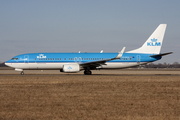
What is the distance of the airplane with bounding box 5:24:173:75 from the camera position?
3875cm

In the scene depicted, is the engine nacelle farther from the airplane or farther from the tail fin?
the tail fin

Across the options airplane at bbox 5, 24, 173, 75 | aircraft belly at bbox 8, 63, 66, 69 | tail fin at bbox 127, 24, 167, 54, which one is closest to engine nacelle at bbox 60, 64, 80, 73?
airplane at bbox 5, 24, 173, 75

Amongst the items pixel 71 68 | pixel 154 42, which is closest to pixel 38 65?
pixel 71 68

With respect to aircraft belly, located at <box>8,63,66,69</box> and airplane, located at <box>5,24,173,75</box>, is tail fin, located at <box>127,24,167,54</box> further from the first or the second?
aircraft belly, located at <box>8,63,66,69</box>

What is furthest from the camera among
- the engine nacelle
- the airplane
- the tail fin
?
the tail fin

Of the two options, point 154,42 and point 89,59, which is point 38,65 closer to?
point 89,59

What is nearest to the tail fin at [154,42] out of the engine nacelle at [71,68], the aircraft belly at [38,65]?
the engine nacelle at [71,68]

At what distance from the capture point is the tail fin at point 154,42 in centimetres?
4156

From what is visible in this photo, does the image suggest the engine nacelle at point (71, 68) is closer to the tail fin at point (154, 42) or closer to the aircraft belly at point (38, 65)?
the aircraft belly at point (38, 65)

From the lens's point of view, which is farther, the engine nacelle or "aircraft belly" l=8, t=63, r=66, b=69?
"aircraft belly" l=8, t=63, r=66, b=69

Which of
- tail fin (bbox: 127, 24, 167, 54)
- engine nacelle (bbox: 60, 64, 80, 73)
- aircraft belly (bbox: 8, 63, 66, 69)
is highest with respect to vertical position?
tail fin (bbox: 127, 24, 167, 54)

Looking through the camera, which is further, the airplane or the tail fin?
the tail fin

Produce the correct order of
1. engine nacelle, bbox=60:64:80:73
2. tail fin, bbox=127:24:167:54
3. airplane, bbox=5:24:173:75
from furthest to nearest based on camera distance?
tail fin, bbox=127:24:167:54, airplane, bbox=5:24:173:75, engine nacelle, bbox=60:64:80:73

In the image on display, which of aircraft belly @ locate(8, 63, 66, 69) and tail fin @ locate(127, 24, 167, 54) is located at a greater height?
tail fin @ locate(127, 24, 167, 54)
